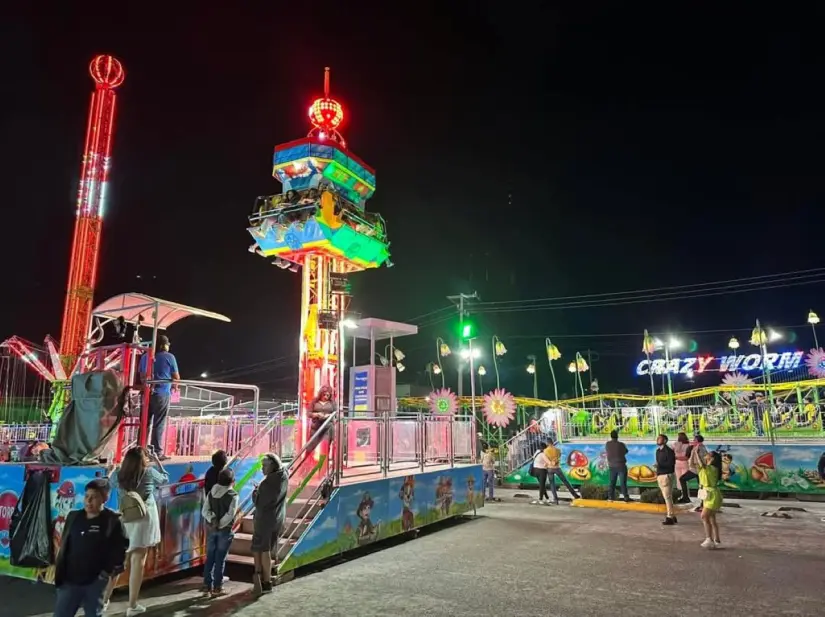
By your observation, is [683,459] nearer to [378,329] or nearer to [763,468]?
[763,468]

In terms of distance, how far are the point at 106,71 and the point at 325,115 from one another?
23026mm

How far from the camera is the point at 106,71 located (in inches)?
1292

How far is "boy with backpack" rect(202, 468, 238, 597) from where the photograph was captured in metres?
7.26

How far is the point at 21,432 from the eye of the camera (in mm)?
20047

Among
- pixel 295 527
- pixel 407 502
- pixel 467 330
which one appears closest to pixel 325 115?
pixel 467 330

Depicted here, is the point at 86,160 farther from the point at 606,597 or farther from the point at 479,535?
the point at 606,597

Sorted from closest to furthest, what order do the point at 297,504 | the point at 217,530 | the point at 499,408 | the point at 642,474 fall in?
1. the point at 217,530
2. the point at 297,504
3. the point at 642,474
4. the point at 499,408

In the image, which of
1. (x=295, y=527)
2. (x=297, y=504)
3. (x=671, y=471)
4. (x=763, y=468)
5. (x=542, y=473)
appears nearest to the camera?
(x=295, y=527)

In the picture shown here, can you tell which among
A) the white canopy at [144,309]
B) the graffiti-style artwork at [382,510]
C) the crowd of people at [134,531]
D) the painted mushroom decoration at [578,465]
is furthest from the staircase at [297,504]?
the painted mushroom decoration at [578,465]

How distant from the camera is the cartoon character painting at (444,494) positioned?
12484 mm

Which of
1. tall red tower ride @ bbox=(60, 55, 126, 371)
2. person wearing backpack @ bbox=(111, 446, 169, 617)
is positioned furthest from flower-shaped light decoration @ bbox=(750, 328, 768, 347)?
tall red tower ride @ bbox=(60, 55, 126, 371)

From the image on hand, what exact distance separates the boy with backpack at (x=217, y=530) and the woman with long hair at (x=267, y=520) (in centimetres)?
34

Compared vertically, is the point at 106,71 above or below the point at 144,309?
above

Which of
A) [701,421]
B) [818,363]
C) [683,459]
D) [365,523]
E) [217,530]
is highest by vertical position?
[818,363]
